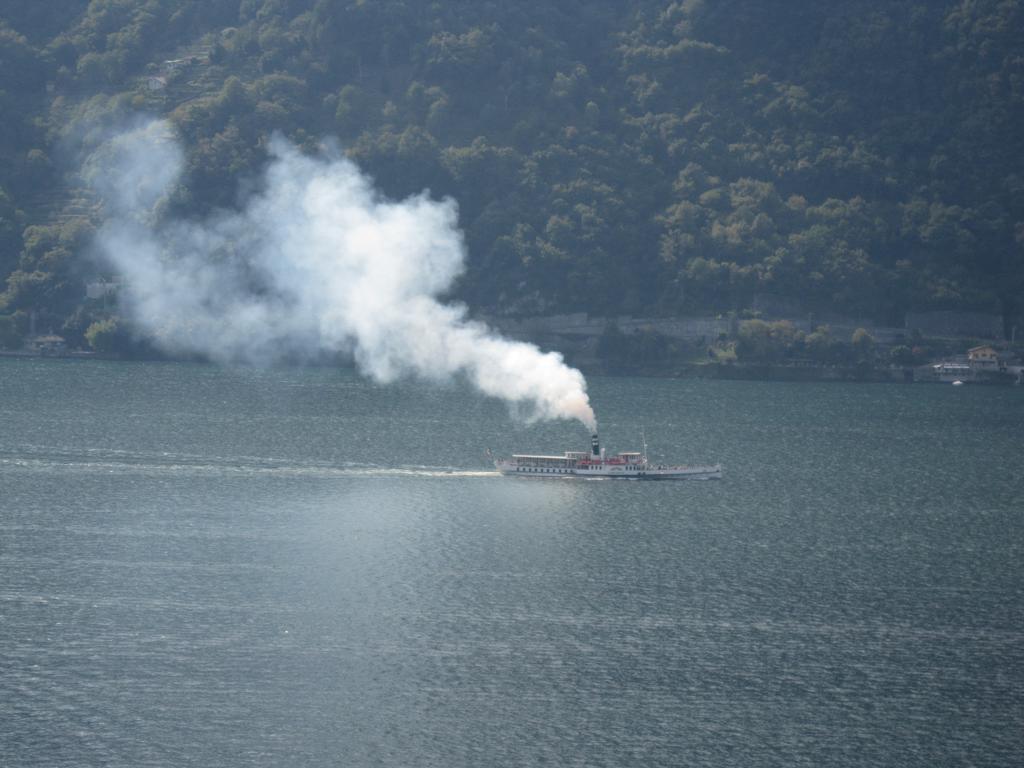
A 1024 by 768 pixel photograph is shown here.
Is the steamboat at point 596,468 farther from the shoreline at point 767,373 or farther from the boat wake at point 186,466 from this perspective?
the shoreline at point 767,373

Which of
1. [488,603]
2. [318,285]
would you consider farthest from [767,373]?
[488,603]

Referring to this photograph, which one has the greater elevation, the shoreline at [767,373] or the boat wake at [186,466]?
the shoreline at [767,373]

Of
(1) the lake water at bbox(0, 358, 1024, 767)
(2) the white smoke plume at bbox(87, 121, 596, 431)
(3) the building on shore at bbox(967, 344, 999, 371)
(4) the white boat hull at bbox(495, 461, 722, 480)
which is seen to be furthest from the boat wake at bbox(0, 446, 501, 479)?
(3) the building on shore at bbox(967, 344, 999, 371)

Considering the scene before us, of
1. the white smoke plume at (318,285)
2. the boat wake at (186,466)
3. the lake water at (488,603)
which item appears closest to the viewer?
the lake water at (488,603)

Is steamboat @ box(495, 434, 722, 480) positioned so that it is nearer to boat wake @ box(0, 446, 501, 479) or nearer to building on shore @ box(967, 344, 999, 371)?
boat wake @ box(0, 446, 501, 479)

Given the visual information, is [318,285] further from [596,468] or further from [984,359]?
[984,359]

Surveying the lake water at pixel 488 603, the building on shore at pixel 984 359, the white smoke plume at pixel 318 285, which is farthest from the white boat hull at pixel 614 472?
the building on shore at pixel 984 359
